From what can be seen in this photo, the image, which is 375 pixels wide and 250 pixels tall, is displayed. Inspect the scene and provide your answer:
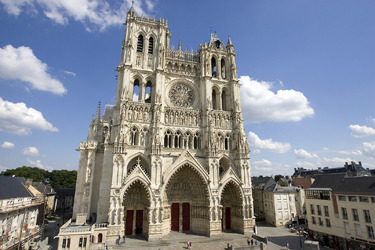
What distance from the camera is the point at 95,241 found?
862 inches

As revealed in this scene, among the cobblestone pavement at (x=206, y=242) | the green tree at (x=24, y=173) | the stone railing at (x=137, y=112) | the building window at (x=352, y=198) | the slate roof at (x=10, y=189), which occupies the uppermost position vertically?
the stone railing at (x=137, y=112)

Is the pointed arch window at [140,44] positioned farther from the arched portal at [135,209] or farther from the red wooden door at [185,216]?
the red wooden door at [185,216]

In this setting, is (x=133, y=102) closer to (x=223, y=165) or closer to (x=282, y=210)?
(x=223, y=165)

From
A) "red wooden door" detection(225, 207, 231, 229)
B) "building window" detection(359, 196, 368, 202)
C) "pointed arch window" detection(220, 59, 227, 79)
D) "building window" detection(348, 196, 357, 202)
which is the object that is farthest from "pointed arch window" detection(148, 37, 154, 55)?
"building window" detection(359, 196, 368, 202)

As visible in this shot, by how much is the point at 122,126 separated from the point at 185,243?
15245mm

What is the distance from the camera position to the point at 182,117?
30.5 meters

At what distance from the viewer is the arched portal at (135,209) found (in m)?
26.0

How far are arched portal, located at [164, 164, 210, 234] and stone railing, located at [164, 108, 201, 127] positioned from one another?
20.5 feet

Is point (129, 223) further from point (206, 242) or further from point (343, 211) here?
point (343, 211)

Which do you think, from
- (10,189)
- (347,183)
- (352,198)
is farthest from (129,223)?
(347,183)

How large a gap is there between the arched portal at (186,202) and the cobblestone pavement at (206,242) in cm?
155

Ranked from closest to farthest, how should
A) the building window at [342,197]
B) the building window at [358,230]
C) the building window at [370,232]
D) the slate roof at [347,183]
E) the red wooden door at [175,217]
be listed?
the building window at [370,232], the building window at [358,230], the slate roof at [347,183], the building window at [342,197], the red wooden door at [175,217]

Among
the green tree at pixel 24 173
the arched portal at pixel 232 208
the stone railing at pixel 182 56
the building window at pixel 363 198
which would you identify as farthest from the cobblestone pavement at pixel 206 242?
the green tree at pixel 24 173

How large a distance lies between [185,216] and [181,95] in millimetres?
17110
